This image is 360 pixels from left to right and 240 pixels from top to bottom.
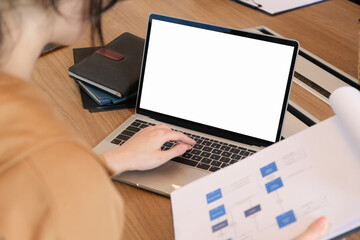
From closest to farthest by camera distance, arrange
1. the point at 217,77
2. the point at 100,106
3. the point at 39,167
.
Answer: the point at 39,167, the point at 217,77, the point at 100,106

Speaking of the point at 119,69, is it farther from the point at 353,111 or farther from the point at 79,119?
the point at 353,111

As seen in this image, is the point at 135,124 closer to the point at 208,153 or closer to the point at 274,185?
the point at 208,153

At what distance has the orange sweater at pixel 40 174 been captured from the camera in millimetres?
420

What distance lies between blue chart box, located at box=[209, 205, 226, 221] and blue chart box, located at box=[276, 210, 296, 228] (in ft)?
0.32

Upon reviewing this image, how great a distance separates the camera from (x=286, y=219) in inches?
24.9

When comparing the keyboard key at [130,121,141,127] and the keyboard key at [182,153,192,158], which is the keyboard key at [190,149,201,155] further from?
the keyboard key at [130,121,141,127]

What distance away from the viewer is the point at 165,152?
89 centimetres

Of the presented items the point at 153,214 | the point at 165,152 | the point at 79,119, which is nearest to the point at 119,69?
the point at 79,119

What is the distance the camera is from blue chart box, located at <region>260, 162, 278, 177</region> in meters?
0.70

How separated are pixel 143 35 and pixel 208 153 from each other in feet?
2.03

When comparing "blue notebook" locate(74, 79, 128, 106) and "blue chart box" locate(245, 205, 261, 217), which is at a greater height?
"blue chart box" locate(245, 205, 261, 217)

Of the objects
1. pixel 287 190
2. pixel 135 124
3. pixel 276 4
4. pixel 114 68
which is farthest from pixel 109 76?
pixel 276 4

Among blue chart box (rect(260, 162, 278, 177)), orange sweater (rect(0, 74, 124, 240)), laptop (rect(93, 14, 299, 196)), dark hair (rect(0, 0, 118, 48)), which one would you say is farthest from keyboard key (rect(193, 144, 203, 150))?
orange sweater (rect(0, 74, 124, 240))

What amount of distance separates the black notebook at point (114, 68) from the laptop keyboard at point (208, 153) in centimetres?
15
